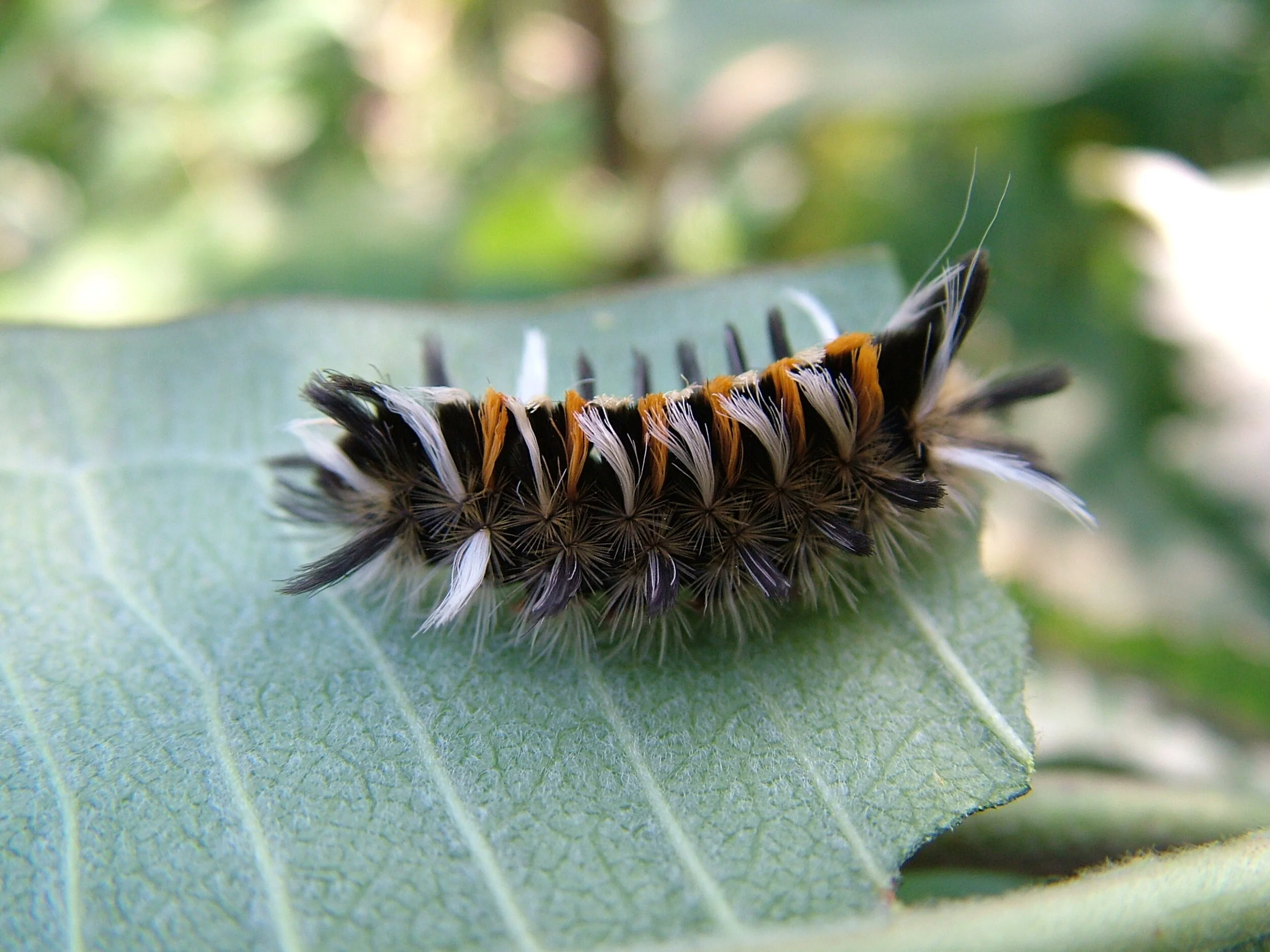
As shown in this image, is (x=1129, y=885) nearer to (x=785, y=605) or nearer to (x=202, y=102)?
(x=785, y=605)

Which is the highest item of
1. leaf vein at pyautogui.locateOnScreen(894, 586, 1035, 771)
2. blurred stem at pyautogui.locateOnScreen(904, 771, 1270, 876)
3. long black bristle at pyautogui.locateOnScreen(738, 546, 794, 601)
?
long black bristle at pyautogui.locateOnScreen(738, 546, 794, 601)

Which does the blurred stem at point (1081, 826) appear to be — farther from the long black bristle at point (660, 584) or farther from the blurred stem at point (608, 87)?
the blurred stem at point (608, 87)

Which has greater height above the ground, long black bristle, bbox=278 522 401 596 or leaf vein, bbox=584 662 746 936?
long black bristle, bbox=278 522 401 596

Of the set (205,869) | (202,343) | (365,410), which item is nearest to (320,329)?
(202,343)

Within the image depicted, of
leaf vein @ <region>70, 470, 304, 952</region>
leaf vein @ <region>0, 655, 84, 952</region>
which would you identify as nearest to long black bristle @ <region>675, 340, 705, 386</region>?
leaf vein @ <region>70, 470, 304, 952</region>

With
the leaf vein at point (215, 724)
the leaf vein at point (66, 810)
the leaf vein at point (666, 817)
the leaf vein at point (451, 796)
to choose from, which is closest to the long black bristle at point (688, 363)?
the leaf vein at point (666, 817)

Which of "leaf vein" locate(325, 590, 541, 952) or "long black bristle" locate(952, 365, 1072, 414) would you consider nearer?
"leaf vein" locate(325, 590, 541, 952)

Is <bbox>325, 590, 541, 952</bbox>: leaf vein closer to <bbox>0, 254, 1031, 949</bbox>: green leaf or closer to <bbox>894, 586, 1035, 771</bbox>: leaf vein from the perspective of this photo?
<bbox>0, 254, 1031, 949</bbox>: green leaf
